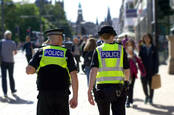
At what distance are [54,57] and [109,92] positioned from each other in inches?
33.5

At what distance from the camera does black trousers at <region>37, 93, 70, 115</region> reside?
15.6 feet

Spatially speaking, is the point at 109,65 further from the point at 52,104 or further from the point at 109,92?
the point at 52,104

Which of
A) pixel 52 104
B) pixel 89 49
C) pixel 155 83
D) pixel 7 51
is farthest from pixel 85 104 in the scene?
pixel 52 104

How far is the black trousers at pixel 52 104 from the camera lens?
15.6 ft

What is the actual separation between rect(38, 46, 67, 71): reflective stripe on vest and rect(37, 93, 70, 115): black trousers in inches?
15.2

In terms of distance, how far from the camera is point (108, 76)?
5070 mm

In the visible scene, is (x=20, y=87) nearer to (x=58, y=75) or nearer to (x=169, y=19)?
(x=58, y=75)

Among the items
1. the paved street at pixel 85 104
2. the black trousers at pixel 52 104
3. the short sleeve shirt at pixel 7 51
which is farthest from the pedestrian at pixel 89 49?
the black trousers at pixel 52 104

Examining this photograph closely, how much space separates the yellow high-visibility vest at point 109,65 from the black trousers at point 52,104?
0.63 metres

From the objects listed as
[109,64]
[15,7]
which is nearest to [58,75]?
[109,64]

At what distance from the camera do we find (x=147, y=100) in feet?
31.8

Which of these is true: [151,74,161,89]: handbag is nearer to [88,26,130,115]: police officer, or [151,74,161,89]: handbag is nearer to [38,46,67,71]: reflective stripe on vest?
[88,26,130,115]: police officer

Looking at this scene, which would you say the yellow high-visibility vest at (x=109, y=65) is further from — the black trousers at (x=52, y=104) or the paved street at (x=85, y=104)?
the paved street at (x=85, y=104)

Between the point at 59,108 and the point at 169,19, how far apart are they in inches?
844
